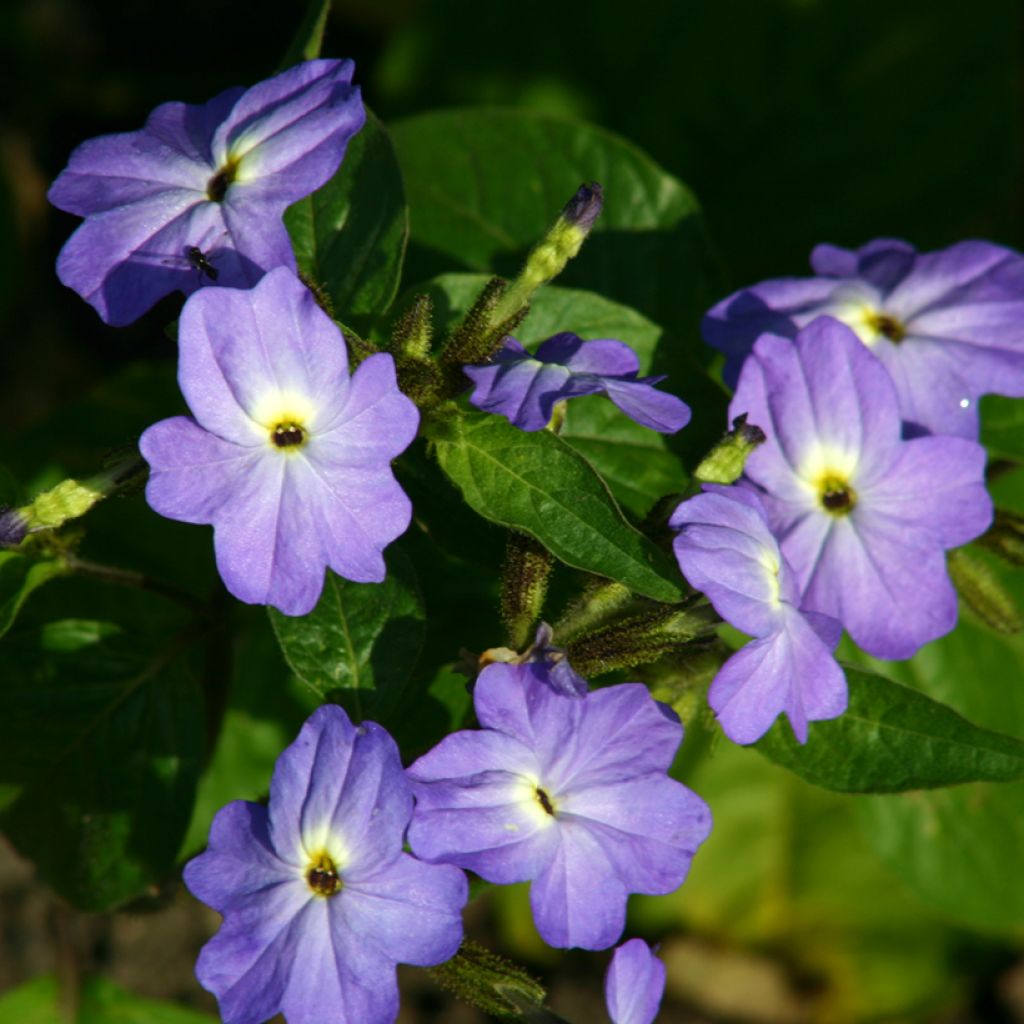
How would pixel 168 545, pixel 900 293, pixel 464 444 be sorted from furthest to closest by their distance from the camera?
pixel 168 545
pixel 900 293
pixel 464 444

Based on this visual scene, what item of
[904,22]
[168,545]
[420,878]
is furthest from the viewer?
[904,22]

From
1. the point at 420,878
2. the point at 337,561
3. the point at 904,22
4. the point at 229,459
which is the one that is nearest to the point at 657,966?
the point at 420,878

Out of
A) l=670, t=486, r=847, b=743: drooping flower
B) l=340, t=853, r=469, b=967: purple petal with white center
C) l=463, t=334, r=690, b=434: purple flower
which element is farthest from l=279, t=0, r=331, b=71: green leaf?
l=340, t=853, r=469, b=967: purple petal with white center

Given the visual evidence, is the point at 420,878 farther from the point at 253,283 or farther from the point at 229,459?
the point at 253,283

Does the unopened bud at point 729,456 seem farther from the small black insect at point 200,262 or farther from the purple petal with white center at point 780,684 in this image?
the small black insect at point 200,262

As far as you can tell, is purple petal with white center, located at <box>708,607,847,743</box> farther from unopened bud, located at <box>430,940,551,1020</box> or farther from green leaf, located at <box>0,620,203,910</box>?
green leaf, located at <box>0,620,203,910</box>

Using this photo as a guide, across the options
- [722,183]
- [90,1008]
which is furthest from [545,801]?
[722,183]

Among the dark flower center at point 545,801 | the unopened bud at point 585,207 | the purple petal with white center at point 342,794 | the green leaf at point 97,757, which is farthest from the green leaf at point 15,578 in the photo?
the unopened bud at point 585,207
